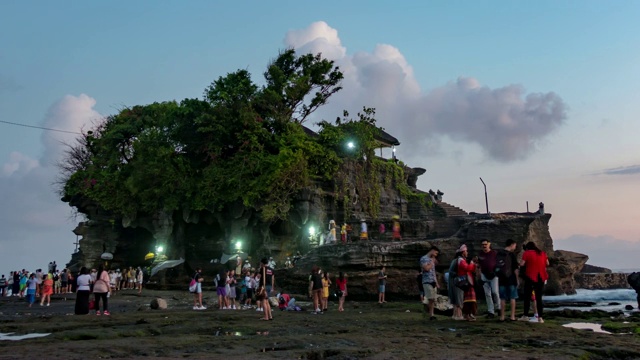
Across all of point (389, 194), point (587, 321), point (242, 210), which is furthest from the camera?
point (389, 194)

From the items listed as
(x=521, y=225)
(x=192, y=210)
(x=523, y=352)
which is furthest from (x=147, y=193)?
(x=523, y=352)

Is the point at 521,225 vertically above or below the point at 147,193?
below

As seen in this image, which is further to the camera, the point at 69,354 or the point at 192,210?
the point at 192,210

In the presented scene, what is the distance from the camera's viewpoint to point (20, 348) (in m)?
8.38

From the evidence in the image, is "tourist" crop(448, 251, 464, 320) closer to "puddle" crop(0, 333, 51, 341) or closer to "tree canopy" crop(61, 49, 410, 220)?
"puddle" crop(0, 333, 51, 341)

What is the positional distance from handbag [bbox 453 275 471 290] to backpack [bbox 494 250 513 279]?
70 centimetres

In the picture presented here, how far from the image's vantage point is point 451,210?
4166 cm

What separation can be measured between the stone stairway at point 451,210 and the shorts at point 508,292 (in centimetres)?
2831

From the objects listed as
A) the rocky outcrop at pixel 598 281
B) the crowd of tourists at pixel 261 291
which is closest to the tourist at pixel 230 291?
the crowd of tourists at pixel 261 291

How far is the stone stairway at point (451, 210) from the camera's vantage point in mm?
40906

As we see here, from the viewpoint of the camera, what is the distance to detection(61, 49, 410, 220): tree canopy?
3559cm

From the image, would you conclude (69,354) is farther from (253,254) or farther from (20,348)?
(253,254)

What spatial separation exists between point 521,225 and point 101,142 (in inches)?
1271

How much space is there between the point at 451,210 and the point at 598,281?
2581 cm
